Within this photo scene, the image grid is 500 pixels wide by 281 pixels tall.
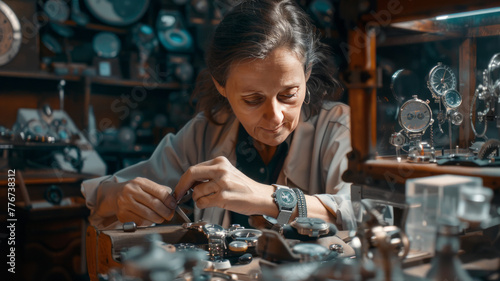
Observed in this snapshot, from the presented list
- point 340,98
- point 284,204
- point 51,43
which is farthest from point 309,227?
point 51,43

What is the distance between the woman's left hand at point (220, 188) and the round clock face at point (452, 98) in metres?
0.48

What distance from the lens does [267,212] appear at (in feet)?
3.71

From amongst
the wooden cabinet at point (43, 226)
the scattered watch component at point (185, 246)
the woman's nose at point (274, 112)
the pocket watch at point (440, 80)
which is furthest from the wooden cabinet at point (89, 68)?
the pocket watch at point (440, 80)

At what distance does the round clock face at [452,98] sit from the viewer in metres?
0.93

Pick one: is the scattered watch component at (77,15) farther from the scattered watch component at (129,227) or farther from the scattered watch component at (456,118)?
the scattered watch component at (456,118)

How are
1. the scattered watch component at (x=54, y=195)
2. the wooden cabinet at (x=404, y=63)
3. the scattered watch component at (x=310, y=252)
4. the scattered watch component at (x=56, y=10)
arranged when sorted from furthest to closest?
the scattered watch component at (x=56, y=10) → the scattered watch component at (x=54, y=195) → the wooden cabinet at (x=404, y=63) → the scattered watch component at (x=310, y=252)

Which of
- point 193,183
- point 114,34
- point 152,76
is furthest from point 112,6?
point 193,183

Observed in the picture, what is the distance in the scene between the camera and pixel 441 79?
0.94m

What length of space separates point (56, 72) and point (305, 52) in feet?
6.40

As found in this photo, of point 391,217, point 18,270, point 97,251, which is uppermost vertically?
point 391,217

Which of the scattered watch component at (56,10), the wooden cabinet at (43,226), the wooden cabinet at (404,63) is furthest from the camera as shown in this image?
the scattered watch component at (56,10)

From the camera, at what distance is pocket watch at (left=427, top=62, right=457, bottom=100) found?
0.94 meters

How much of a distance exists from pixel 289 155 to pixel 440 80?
0.70 m

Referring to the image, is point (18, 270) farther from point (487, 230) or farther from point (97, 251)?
point (487, 230)
